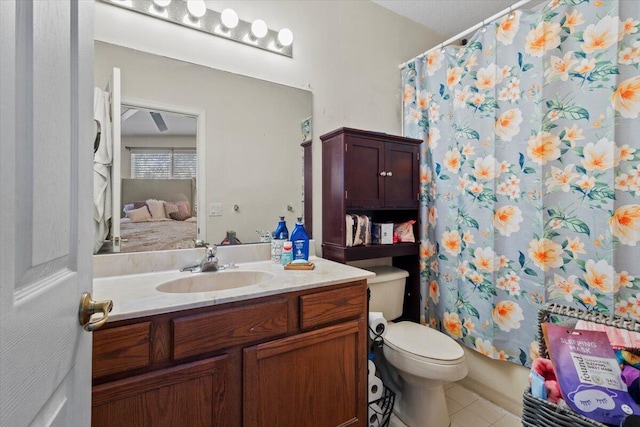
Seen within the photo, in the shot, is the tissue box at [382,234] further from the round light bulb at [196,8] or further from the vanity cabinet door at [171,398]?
the round light bulb at [196,8]

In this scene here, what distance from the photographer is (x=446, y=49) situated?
1.85 m

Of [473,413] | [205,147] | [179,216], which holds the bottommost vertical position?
[473,413]

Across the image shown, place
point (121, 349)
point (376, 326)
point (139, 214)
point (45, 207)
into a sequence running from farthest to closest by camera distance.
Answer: point (376, 326), point (139, 214), point (121, 349), point (45, 207)

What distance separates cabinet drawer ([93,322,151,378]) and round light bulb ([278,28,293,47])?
5.18ft

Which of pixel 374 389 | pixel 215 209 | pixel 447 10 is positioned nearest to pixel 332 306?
pixel 374 389

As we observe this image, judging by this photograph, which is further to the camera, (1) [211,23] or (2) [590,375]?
(1) [211,23]

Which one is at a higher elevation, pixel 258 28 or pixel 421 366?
pixel 258 28

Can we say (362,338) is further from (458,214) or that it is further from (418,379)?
(458,214)

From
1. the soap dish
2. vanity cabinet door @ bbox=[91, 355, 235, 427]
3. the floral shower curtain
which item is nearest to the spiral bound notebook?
the soap dish

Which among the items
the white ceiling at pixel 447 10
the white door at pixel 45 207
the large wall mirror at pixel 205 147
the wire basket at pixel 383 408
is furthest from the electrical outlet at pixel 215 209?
the white ceiling at pixel 447 10

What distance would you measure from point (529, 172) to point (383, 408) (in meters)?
1.51

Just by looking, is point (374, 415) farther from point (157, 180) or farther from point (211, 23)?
point (211, 23)

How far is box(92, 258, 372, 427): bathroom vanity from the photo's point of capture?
848 millimetres

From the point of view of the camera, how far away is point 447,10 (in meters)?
2.04
